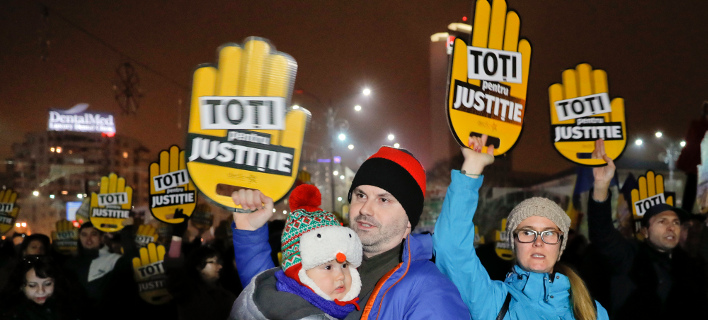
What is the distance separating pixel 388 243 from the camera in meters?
2.96

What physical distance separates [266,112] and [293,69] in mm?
347

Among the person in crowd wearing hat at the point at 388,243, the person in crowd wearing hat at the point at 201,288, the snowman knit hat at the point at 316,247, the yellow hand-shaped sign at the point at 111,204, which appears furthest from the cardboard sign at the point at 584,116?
the yellow hand-shaped sign at the point at 111,204

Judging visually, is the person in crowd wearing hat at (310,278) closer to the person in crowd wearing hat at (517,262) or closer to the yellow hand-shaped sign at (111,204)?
the person in crowd wearing hat at (517,262)

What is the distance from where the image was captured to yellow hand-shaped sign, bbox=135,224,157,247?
10.8 meters

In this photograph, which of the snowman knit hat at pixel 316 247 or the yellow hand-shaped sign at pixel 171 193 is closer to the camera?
the snowman knit hat at pixel 316 247

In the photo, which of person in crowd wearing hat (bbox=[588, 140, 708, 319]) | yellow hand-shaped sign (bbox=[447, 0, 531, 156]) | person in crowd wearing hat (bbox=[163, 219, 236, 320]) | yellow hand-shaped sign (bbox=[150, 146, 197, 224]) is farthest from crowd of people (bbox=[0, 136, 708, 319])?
yellow hand-shaped sign (bbox=[150, 146, 197, 224])

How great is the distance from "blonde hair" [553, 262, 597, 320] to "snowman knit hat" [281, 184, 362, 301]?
1182 millimetres

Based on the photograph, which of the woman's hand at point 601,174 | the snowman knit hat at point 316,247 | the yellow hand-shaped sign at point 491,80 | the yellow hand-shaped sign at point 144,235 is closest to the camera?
the snowman knit hat at point 316,247

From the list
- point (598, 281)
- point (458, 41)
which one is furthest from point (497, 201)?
point (458, 41)

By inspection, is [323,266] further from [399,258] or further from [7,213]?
[7,213]

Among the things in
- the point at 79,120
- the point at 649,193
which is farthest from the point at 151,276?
the point at 79,120

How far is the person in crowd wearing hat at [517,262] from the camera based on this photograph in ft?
9.04

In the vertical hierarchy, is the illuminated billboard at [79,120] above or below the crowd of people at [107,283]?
above

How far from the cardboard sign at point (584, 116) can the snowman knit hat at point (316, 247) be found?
324cm
